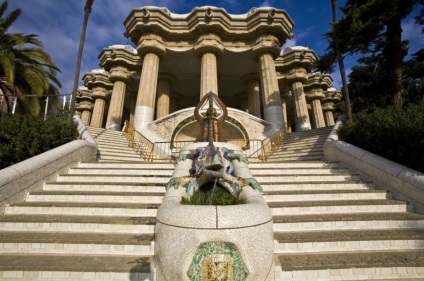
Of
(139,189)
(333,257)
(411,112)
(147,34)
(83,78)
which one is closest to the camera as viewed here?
(333,257)

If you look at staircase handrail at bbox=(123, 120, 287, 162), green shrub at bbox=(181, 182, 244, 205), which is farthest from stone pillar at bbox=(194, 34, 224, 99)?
green shrub at bbox=(181, 182, 244, 205)

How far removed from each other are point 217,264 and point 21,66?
1419cm

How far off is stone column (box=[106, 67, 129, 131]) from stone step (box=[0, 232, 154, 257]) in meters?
18.5

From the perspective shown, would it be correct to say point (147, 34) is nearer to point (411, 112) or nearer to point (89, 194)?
point (89, 194)

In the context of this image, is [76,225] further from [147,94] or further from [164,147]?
[147,94]

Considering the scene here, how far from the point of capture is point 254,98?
21609mm

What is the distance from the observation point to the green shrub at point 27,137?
19.2 feet

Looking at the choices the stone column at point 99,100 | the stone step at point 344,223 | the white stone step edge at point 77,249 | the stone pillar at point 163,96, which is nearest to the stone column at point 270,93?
the stone pillar at point 163,96

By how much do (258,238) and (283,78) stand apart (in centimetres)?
2348

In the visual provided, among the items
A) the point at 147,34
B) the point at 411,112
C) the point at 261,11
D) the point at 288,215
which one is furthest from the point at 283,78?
the point at 288,215

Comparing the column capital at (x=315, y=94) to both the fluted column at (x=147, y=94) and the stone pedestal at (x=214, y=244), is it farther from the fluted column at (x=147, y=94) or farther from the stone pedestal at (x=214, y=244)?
the stone pedestal at (x=214, y=244)

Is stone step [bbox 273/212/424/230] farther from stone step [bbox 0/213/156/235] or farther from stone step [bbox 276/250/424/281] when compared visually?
stone step [bbox 0/213/156/235]

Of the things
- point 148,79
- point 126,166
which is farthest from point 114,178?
point 148,79

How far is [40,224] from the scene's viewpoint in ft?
12.6
